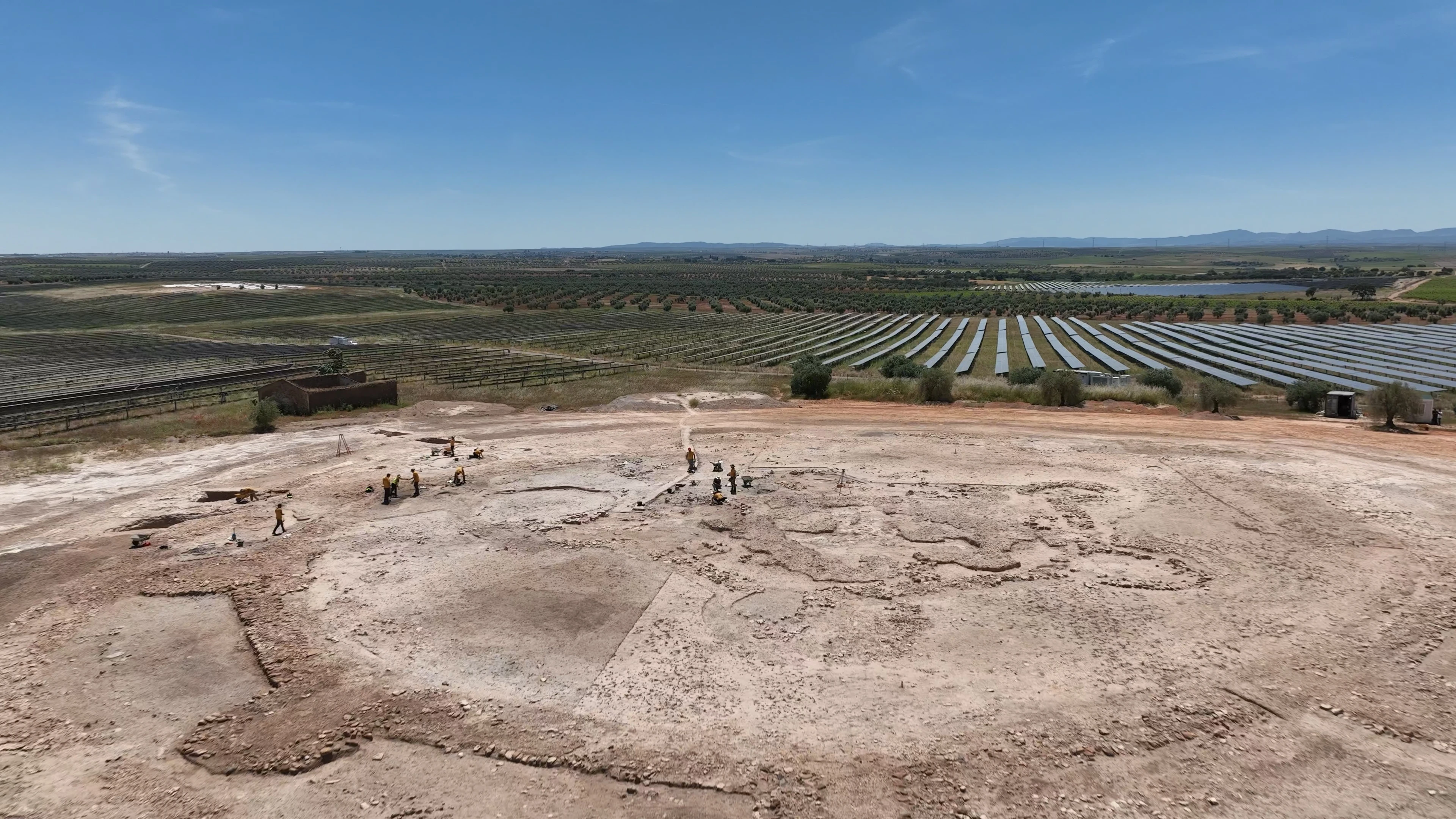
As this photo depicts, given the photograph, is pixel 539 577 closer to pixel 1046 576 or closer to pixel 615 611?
pixel 615 611

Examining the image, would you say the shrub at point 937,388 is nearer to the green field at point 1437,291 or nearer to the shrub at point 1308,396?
the shrub at point 1308,396

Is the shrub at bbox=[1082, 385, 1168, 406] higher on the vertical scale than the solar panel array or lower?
lower

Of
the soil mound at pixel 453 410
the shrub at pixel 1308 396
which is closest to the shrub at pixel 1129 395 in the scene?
the shrub at pixel 1308 396

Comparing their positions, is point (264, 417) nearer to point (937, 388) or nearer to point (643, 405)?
point (643, 405)

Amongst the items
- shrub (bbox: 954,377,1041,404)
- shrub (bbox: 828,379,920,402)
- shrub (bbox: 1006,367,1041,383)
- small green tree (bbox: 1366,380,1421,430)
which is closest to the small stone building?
shrub (bbox: 828,379,920,402)

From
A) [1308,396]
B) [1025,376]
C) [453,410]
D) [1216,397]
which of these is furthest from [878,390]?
[453,410]

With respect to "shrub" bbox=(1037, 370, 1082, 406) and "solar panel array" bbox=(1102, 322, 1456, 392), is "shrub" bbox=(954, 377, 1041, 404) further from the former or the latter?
"solar panel array" bbox=(1102, 322, 1456, 392)
